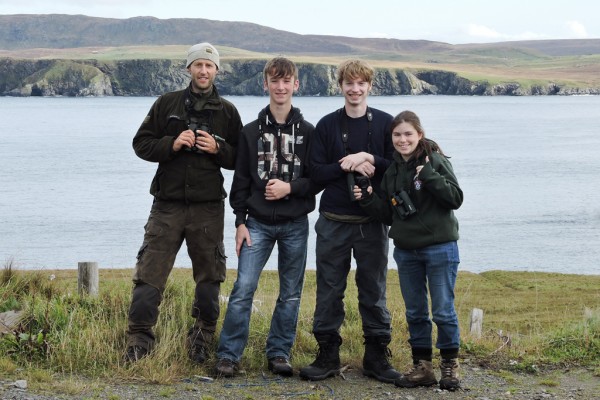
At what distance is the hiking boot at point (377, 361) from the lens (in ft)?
23.4

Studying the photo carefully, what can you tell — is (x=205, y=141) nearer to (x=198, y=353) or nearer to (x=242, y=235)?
(x=242, y=235)

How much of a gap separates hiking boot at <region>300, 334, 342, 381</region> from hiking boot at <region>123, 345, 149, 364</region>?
1346 mm

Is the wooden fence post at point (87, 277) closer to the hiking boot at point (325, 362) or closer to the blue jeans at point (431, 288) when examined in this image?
the hiking boot at point (325, 362)

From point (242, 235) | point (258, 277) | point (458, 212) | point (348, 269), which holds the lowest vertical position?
point (458, 212)

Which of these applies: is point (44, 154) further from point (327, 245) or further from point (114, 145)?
point (327, 245)

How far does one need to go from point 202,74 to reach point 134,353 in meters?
2.41

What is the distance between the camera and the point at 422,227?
6766 mm

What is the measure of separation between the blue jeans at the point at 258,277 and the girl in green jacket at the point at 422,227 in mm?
727

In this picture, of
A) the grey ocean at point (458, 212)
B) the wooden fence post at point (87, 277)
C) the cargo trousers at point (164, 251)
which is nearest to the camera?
the cargo trousers at point (164, 251)

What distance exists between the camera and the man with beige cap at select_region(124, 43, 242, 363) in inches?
286

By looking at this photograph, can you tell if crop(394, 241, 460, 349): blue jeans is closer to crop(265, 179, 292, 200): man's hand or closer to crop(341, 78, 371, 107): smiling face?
crop(265, 179, 292, 200): man's hand

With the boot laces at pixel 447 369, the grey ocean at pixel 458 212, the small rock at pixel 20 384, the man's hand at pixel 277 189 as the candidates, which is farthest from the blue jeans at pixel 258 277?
the grey ocean at pixel 458 212

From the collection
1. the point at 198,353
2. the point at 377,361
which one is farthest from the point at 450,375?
the point at 198,353

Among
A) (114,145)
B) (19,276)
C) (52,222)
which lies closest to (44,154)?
(114,145)
